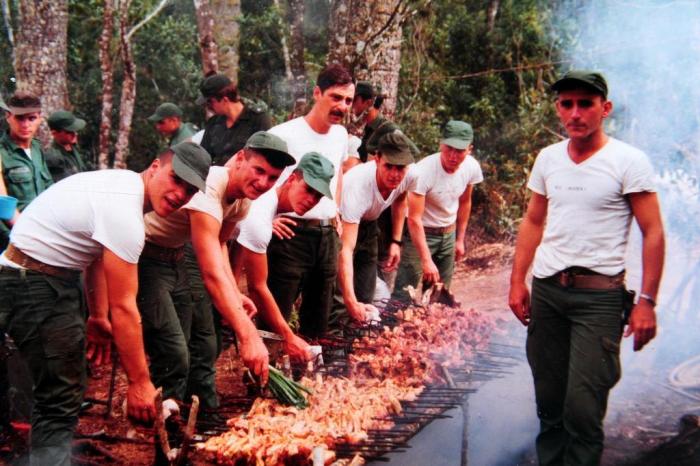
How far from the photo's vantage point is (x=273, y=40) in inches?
637

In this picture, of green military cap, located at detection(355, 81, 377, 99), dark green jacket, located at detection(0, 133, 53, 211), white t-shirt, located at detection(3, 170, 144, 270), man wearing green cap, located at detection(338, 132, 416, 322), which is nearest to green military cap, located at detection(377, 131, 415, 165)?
man wearing green cap, located at detection(338, 132, 416, 322)

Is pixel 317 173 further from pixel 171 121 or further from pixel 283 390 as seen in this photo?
pixel 171 121

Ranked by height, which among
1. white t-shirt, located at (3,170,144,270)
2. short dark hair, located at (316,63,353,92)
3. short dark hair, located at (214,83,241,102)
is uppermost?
short dark hair, located at (316,63,353,92)

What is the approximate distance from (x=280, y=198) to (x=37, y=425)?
89.0 inches

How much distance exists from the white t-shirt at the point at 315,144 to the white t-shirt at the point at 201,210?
1.12m

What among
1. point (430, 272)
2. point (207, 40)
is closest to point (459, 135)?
point (430, 272)

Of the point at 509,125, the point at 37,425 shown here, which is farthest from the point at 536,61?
the point at 37,425

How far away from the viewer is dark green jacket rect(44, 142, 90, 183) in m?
6.78

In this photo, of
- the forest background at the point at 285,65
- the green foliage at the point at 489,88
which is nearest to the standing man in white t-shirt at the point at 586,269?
the forest background at the point at 285,65

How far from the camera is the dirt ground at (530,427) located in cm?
445

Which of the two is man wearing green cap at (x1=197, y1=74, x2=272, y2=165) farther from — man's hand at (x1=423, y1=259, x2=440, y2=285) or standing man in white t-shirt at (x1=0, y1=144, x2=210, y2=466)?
standing man in white t-shirt at (x1=0, y1=144, x2=210, y2=466)

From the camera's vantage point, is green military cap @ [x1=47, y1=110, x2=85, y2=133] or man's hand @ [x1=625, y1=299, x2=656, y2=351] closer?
man's hand @ [x1=625, y1=299, x2=656, y2=351]

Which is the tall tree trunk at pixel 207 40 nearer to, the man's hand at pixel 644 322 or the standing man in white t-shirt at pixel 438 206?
the standing man in white t-shirt at pixel 438 206

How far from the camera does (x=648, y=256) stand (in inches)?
151
